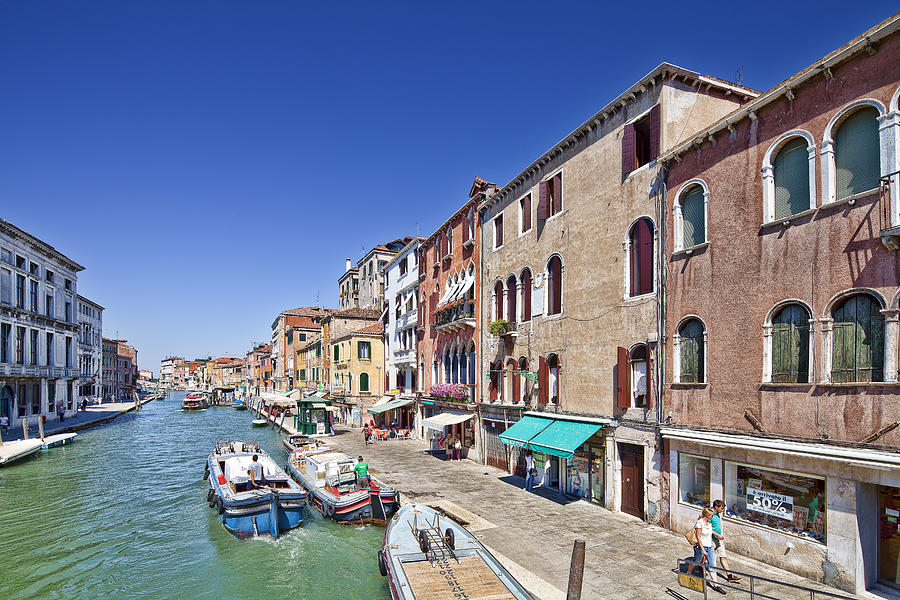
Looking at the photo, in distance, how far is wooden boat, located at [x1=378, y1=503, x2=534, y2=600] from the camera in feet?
32.5

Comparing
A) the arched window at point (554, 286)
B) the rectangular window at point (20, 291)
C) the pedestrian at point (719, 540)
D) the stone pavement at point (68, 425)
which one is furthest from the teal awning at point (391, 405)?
the rectangular window at point (20, 291)

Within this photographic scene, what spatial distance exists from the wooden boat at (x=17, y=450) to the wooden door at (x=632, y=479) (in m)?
29.9

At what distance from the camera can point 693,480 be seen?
13422 mm

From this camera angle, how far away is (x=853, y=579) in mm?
9828

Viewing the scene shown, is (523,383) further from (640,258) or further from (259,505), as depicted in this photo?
(259,505)

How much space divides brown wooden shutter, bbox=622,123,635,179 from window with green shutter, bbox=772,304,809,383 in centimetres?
632

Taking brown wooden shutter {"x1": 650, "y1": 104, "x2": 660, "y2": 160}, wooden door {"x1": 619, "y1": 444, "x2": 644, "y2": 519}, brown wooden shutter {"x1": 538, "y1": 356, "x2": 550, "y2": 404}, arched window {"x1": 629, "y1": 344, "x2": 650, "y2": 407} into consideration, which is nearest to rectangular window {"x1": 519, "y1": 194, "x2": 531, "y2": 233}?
brown wooden shutter {"x1": 538, "y1": 356, "x2": 550, "y2": 404}

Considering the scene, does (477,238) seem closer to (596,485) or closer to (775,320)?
(596,485)

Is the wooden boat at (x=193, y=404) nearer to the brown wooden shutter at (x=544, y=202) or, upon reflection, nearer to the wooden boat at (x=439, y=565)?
the brown wooden shutter at (x=544, y=202)

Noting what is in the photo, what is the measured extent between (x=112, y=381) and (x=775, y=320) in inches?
4373

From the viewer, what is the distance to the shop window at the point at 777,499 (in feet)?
34.9

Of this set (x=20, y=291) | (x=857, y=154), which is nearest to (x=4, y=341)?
(x=20, y=291)

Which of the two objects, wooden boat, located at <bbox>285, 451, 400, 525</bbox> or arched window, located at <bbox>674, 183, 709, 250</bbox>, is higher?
arched window, located at <bbox>674, 183, 709, 250</bbox>

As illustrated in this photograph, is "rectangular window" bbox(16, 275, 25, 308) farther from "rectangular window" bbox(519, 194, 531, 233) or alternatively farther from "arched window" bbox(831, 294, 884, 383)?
"arched window" bbox(831, 294, 884, 383)
